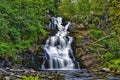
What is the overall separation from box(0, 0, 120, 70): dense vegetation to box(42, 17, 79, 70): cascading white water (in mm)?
1547

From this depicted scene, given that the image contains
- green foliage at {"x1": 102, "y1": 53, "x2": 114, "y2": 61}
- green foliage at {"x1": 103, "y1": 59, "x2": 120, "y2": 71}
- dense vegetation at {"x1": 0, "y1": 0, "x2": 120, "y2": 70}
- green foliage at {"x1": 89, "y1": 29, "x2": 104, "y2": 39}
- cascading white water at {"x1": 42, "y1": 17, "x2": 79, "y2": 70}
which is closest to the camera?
green foliage at {"x1": 103, "y1": 59, "x2": 120, "y2": 71}

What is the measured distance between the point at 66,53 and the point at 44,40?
2.89 metres

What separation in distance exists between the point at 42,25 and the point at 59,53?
22.7ft

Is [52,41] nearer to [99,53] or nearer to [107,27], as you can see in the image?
[99,53]

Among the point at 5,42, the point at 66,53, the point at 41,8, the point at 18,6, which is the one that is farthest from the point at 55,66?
the point at 41,8

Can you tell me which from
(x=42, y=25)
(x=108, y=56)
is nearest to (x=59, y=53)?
(x=108, y=56)

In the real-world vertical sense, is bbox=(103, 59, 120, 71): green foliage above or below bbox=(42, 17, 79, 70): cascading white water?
below

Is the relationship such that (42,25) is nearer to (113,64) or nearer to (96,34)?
(96,34)

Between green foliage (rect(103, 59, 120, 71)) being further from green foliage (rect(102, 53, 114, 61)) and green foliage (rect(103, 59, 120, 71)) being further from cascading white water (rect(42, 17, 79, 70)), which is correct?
cascading white water (rect(42, 17, 79, 70))

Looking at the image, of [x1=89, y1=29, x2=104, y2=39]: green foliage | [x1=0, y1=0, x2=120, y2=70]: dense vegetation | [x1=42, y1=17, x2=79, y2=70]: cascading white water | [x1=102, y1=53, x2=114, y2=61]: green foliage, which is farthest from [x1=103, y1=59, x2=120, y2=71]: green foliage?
[x1=89, y1=29, x2=104, y2=39]: green foliage

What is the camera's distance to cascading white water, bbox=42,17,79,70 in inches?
995

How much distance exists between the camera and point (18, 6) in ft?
101

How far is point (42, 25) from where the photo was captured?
33281 mm

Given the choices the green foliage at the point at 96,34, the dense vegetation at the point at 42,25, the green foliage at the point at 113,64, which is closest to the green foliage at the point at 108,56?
the dense vegetation at the point at 42,25
